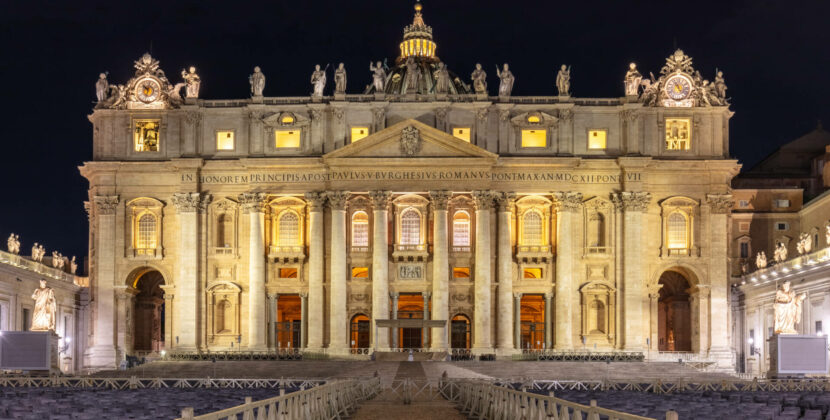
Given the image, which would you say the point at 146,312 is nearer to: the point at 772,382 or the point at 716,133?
the point at 716,133

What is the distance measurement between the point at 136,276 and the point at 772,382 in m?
55.8

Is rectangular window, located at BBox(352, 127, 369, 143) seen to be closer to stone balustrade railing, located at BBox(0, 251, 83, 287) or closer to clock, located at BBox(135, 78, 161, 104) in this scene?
clock, located at BBox(135, 78, 161, 104)

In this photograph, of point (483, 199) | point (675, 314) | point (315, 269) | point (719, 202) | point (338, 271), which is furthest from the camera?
point (675, 314)

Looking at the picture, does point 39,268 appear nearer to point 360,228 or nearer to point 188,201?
point 188,201

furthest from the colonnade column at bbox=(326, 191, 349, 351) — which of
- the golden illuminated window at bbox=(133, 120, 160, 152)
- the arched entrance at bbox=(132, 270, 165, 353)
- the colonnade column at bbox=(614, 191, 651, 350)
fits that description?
the colonnade column at bbox=(614, 191, 651, 350)

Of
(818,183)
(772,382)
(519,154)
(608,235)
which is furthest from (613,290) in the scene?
(772,382)

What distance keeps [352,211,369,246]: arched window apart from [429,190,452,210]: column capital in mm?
6118

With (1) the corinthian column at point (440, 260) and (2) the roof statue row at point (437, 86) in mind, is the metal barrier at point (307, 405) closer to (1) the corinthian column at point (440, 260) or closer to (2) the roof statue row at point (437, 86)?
(1) the corinthian column at point (440, 260)

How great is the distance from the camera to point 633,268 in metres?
87.1

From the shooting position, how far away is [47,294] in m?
65.9

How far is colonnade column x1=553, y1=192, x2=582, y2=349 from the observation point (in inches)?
3396

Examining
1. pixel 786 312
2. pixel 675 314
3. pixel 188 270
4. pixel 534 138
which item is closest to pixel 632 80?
pixel 534 138

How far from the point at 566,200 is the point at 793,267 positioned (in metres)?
19.7

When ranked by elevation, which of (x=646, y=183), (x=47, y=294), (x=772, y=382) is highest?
(x=646, y=183)
